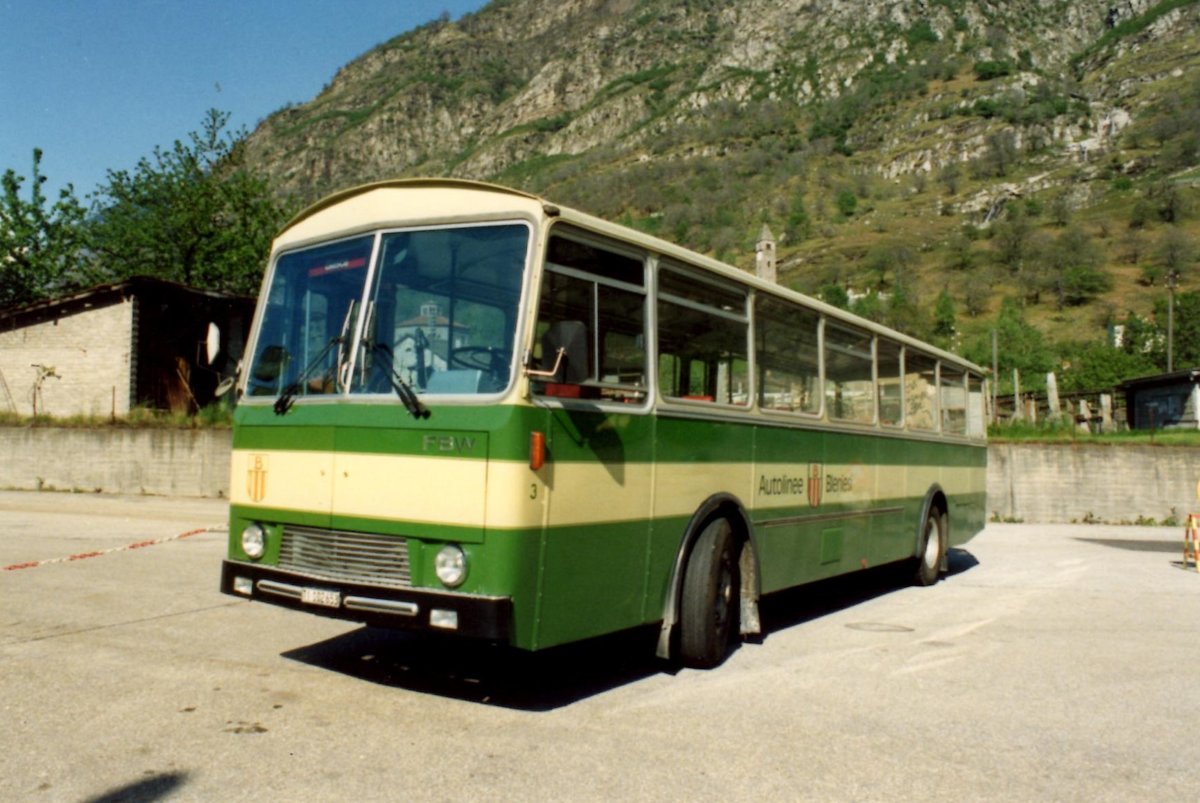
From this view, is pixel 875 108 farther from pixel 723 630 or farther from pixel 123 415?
pixel 723 630

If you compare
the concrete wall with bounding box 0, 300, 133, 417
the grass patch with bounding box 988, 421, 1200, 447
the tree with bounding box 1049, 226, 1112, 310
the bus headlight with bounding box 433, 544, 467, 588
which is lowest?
the bus headlight with bounding box 433, 544, 467, 588

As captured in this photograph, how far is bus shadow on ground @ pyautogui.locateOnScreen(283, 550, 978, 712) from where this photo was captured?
237 inches

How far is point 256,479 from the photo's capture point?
20.0ft

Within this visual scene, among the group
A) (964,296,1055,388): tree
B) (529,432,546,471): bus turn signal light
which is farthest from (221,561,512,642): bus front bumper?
(964,296,1055,388): tree

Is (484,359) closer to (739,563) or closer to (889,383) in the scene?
(739,563)

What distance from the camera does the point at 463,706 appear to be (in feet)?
18.5

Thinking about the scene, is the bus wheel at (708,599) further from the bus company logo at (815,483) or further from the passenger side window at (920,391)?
the passenger side window at (920,391)

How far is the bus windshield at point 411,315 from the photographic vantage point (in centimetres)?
543

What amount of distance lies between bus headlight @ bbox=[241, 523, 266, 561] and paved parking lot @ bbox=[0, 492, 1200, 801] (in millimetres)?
775

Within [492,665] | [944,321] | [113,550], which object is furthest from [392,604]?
[944,321]

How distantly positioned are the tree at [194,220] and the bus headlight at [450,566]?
40.5 metres

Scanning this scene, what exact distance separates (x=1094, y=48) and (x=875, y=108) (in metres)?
49.7

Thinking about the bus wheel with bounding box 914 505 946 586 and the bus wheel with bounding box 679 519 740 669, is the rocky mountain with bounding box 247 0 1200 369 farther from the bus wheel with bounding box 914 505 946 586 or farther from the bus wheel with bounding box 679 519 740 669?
the bus wheel with bounding box 679 519 740 669

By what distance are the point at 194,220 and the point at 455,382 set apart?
42.3 metres
